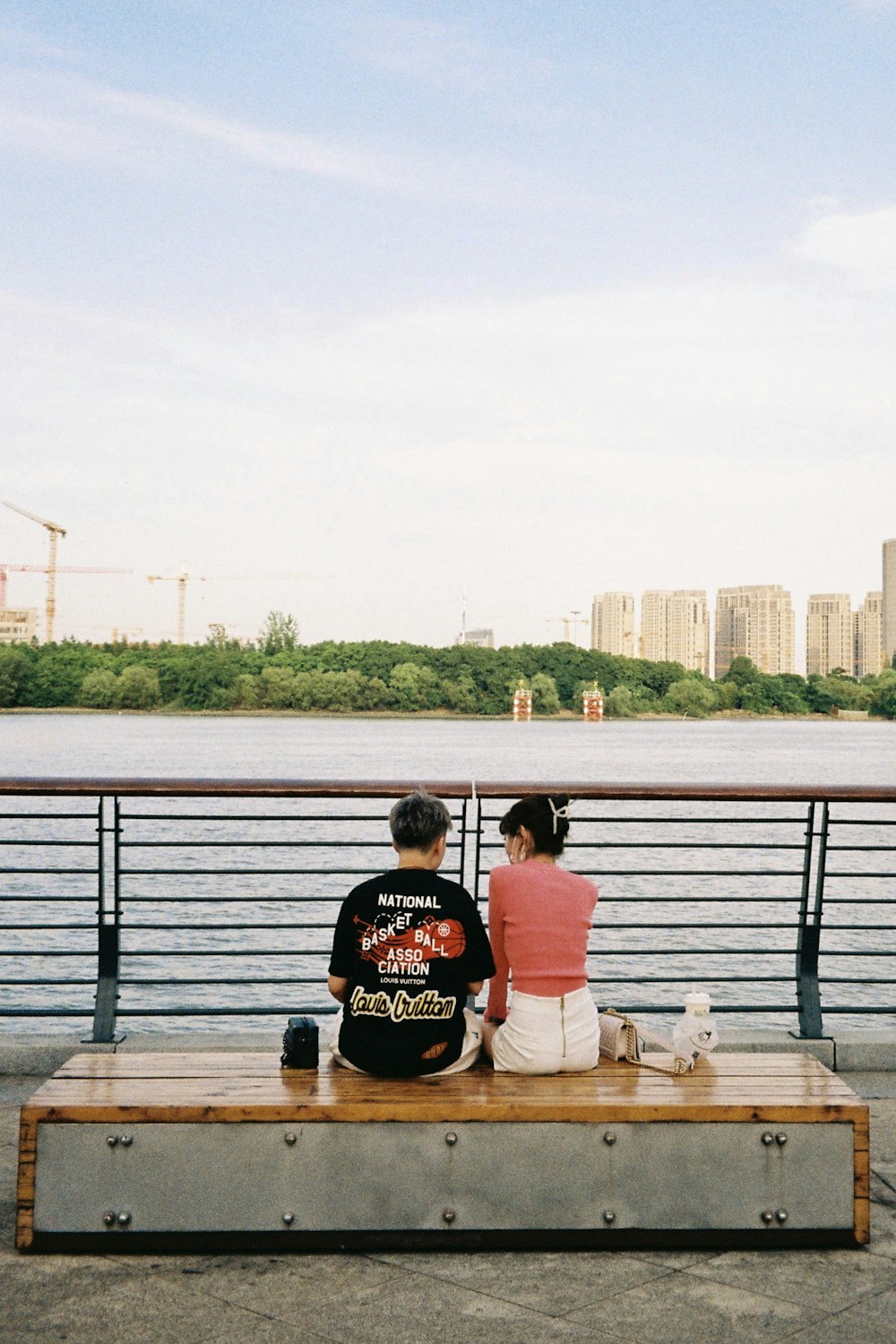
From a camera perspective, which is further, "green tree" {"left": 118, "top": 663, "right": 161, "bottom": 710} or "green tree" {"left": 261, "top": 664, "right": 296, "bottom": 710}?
"green tree" {"left": 261, "top": 664, "right": 296, "bottom": 710}

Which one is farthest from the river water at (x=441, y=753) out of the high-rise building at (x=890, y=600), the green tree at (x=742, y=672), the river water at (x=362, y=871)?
the high-rise building at (x=890, y=600)

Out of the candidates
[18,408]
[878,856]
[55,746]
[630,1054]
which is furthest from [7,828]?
[18,408]

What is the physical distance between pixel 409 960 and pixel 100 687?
146 metres

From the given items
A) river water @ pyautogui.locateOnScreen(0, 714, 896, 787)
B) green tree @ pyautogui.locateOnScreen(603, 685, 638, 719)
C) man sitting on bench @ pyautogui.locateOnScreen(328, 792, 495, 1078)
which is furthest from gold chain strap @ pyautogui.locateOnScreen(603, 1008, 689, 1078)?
green tree @ pyautogui.locateOnScreen(603, 685, 638, 719)

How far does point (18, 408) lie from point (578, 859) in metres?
93.3

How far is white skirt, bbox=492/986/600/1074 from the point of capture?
14.0 ft

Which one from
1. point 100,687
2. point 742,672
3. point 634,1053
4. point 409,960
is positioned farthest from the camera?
point 742,672

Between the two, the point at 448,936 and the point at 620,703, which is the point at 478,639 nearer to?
the point at 620,703

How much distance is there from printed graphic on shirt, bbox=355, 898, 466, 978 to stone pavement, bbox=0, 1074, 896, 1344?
778mm

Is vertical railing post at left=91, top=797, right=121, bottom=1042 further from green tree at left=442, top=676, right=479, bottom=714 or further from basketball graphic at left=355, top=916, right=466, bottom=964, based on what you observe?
green tree at left=442, top=676, right=479, bottom=714

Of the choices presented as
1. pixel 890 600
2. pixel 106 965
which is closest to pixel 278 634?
pixel 890 600

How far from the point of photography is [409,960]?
416 centimetres

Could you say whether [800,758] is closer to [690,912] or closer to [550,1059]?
[690,912]

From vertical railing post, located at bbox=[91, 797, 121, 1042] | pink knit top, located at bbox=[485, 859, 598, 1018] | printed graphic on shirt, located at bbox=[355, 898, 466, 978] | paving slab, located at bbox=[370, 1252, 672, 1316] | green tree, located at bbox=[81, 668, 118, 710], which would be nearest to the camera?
paving slab, located at bbox=[370, 1252, 672, 1316]
